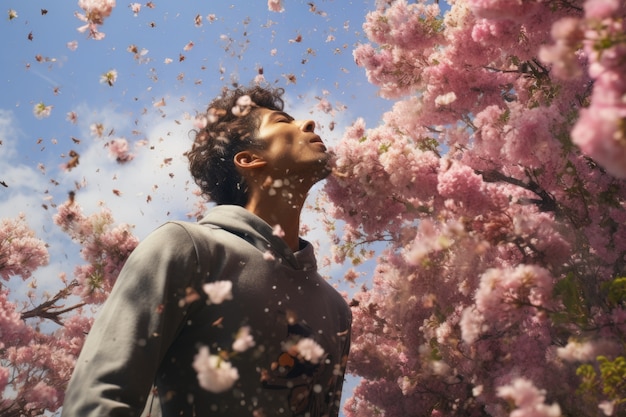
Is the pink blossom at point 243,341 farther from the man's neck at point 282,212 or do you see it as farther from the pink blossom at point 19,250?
the pink blossom at point 19,250

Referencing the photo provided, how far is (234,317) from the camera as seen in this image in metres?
2.40

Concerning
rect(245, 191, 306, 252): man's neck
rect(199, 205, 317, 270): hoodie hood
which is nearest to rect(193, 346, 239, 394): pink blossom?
rect(199, 205, 317, 270): hoodie hood

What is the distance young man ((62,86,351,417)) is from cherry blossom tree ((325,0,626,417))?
775 millimetres

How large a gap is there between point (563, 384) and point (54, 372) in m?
8.25

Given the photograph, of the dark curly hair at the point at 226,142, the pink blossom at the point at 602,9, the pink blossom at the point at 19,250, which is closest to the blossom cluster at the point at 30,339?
the pink blossom at the point at 19,250

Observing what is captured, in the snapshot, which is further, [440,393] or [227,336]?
[440,393]

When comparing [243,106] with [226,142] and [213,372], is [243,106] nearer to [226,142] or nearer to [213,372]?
[226,142]

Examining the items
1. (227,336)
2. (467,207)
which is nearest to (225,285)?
(227,336)

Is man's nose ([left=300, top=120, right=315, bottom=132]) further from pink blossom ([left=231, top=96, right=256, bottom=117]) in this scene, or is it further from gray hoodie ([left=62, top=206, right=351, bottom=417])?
gray hoodie ([left=62, top=206, right=351, bottom=417])

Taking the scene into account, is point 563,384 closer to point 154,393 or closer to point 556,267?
point 556,267

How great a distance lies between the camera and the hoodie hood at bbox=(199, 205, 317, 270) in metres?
2.81

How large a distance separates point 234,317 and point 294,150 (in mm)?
1231

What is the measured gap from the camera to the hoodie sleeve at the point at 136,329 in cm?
195

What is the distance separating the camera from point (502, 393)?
6.34 feet
